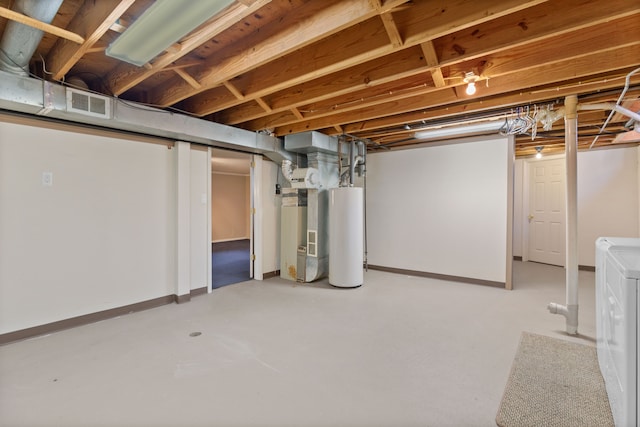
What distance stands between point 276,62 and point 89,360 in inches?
113

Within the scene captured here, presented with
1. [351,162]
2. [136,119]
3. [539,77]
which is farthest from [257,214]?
[539,77]

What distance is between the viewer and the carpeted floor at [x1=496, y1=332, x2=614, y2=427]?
1.65m

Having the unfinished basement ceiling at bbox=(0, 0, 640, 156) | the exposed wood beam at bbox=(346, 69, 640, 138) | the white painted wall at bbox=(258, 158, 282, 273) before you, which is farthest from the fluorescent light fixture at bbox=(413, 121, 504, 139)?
the white painted wall at bbox=(258, 158, 282, 273)

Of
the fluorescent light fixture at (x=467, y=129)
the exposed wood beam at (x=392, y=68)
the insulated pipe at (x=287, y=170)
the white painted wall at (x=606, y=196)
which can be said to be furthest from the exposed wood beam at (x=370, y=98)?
the white painted wall at (x=606, y=196)

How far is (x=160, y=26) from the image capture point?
1627 mm

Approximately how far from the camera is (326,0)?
1.72 m

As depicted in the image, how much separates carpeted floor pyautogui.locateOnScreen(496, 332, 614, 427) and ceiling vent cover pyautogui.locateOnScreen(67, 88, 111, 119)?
151 inches

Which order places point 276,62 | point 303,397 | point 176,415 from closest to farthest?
point 176,415, point 303,397, point 276,62

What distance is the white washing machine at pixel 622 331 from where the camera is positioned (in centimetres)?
128

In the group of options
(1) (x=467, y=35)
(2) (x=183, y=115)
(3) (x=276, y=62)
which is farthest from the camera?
(2) (x=183, y=115)

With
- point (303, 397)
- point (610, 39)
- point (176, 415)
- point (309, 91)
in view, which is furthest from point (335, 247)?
point (610, 39)

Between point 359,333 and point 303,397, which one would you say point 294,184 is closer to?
point 359,333

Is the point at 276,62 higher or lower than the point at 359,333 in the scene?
higher

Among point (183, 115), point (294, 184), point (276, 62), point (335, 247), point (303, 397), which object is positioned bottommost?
point (303, 397)
